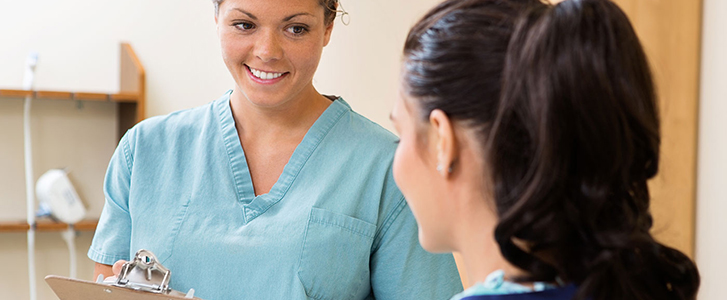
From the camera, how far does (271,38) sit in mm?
1014

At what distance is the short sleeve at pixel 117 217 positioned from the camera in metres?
Result: 1.14

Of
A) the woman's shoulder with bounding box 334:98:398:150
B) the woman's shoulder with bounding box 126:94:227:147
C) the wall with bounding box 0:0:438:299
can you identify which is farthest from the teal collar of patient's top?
the wall with bounding box 0:0:438:299

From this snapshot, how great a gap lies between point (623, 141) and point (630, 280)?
0.38 ft

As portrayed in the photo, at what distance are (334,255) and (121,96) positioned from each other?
4.46ft

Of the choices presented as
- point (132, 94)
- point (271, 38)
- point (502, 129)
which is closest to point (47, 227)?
point (132, 94)

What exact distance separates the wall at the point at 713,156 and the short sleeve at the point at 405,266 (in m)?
1.05

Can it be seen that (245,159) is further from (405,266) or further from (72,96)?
(72,96)

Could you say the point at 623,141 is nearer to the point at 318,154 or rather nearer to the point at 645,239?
the point at 645,239

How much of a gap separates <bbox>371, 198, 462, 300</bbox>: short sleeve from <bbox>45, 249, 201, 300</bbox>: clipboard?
0.30 metres

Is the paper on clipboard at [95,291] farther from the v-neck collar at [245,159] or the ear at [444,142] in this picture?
the ear at [444,142]

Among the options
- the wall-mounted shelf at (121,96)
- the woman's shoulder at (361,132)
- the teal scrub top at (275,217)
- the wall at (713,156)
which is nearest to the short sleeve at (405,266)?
the teal scrub top at (275,217)

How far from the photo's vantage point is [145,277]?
879mm

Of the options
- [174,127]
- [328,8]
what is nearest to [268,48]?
[328,8]

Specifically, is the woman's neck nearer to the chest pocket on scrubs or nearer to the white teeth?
the chest pocket on scrubs
